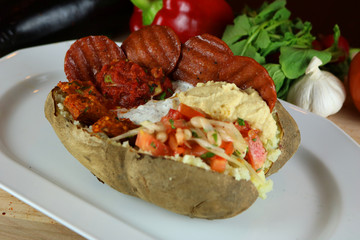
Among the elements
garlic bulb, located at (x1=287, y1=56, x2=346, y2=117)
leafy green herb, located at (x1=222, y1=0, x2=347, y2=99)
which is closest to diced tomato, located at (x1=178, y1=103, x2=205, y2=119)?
leafy green herb, located at (x1=222, y1=0, x2=347, y2=99)

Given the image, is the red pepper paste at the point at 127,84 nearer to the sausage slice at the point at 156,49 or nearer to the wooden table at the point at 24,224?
the sausage slice at the point at 156,49

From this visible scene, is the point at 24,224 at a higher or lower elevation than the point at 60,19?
lower

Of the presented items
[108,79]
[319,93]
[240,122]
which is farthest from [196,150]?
[319,93]

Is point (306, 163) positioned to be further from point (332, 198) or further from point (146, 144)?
point (146, 144)

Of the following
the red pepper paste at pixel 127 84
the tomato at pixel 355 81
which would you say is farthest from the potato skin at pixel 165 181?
the tomato at pixel 355 81

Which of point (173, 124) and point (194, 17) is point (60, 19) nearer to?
point (194, 17)
